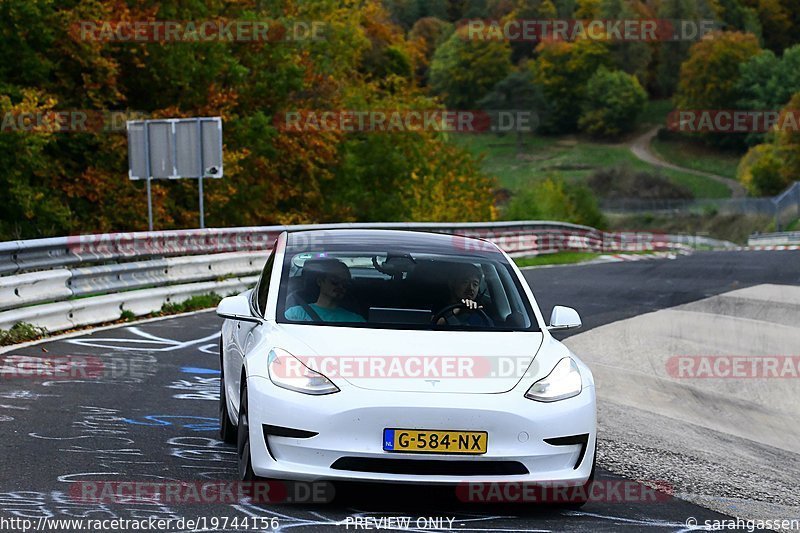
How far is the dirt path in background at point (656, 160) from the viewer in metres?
159

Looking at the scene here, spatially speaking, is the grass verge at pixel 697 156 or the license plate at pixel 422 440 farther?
the grass verge at pixel 697 156

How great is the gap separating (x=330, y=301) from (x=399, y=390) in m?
1.21

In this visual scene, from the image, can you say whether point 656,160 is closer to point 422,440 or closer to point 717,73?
point 717,73

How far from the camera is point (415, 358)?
265 inches

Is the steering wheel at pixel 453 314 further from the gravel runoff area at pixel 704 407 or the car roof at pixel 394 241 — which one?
the gravel runoff area at pixel 704 407

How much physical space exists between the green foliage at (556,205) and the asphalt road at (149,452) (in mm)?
98266

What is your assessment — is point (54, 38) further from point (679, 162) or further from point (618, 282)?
point (679, 162)

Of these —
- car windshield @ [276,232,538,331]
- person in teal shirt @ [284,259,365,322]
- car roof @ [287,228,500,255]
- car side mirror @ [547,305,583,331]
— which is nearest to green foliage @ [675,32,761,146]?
car roof @ [287,228,500,255]

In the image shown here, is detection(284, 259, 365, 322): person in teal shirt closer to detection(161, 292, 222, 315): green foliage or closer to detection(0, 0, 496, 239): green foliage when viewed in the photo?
detection(161, 292, 222, 315): green foliage

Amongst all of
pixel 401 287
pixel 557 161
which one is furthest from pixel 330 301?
pixel 557 161

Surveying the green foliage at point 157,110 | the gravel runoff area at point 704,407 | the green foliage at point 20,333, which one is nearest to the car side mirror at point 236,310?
the gravel runoff area at point 704,407

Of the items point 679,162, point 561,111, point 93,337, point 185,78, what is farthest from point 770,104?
point 93,337

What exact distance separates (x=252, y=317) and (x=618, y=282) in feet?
56.5

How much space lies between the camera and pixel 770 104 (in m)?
167
